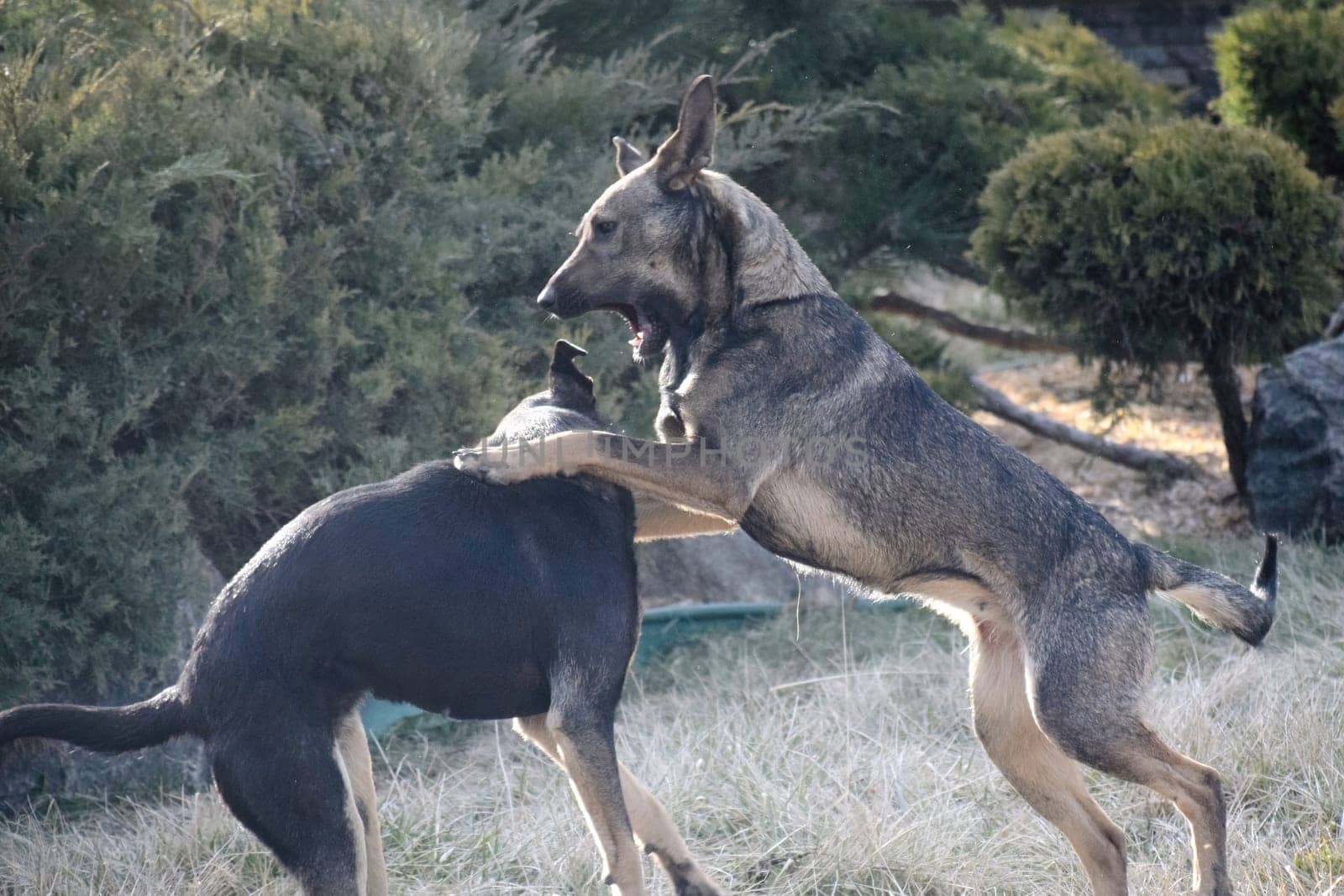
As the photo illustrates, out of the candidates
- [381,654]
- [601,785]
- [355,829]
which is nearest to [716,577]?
[601,785]

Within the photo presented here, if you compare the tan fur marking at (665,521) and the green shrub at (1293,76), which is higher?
the green shrub at (1293,76)

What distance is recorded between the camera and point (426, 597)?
357 cm

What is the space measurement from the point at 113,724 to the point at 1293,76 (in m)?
8.72

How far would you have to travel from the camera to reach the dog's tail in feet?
13.7

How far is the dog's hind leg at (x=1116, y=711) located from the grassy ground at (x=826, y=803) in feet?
1.42

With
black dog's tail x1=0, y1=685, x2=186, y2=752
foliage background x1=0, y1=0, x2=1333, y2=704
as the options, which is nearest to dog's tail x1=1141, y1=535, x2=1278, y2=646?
black dog's tail x1=0, y1=685, x2=186, y2=752

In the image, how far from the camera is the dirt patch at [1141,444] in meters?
8.56

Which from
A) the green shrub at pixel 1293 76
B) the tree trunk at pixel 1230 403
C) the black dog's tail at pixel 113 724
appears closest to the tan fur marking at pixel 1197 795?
the black dog's tail at pixel 113 724

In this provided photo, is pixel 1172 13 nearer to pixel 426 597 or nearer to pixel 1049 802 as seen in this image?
pixel 1049 802

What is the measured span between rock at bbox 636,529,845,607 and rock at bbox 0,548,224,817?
9.13 ft

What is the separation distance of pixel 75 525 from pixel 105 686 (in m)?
0.67

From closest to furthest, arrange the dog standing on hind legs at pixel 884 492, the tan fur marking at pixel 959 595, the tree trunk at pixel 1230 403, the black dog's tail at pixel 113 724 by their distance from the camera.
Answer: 1. the black dog's tail at pixel 113 724
2. the dog standing on hind legs at pixel 884 492
3. the tan fur marking at pixel 959 595
4. the tree trunk at pixel 1230 403

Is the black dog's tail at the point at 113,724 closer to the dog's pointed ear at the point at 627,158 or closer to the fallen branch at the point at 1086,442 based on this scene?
the dog's pointed ear at the point at 627,158

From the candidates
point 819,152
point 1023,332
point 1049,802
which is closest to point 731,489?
point 1049,802
